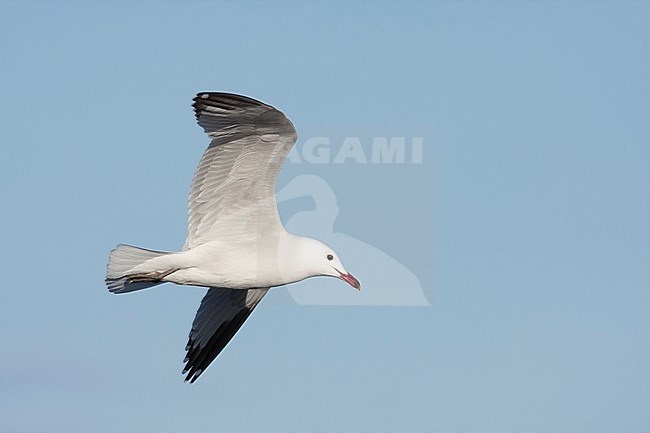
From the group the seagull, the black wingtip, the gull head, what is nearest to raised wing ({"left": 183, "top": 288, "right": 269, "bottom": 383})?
the seagull

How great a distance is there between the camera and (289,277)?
13.2 meters

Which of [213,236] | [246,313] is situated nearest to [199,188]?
[213,236]

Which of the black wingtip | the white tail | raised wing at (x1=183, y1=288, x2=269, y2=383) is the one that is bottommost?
raised wing at (x1=183, y1=288, x2=269, y2=383)

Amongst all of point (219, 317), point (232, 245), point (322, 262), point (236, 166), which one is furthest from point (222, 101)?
point (219, 317)

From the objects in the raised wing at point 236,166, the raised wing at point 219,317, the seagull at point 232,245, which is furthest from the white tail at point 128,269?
the raised wing at point 219,317

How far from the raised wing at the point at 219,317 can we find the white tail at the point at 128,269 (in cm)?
182

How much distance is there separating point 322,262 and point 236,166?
128 centimetres

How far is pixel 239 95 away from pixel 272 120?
1.22 feet

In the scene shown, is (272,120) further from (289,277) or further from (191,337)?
(191,337)

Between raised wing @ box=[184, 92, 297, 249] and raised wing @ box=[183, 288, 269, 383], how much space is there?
186 cm

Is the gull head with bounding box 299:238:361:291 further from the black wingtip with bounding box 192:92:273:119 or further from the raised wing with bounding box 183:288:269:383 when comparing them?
the raised wing with bounding box 183:288:269:383

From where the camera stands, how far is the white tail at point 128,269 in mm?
13047

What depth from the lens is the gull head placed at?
1322 centimetres

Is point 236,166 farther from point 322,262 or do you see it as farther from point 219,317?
point 219,317
